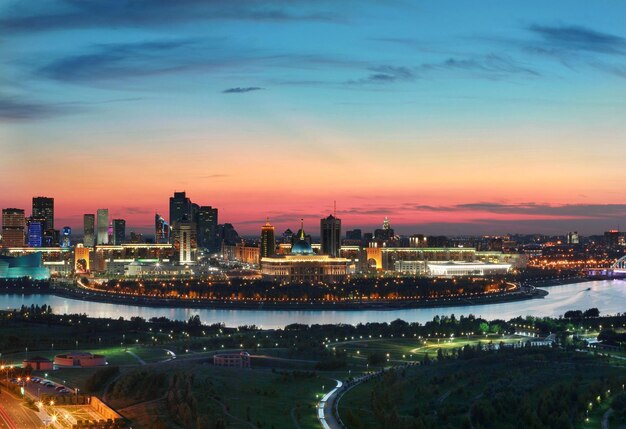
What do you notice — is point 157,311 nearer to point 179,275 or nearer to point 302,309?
point 302,309

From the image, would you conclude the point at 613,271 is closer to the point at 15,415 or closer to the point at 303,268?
the point at 303,268

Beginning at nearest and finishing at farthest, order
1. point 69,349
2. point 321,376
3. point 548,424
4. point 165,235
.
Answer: point 548,424 < point 321,376 < point 69,349 < point 165,235

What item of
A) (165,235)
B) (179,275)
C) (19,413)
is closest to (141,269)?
(179,275)

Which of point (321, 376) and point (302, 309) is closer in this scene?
point (321, 376)

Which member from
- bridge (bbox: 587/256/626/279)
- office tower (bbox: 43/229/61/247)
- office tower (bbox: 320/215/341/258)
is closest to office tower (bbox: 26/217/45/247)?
office tower (bbox: 43/229/61/247)

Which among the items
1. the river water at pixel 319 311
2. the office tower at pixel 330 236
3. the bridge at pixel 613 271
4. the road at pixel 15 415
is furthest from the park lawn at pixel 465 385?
the bridge at pixel 613 271
